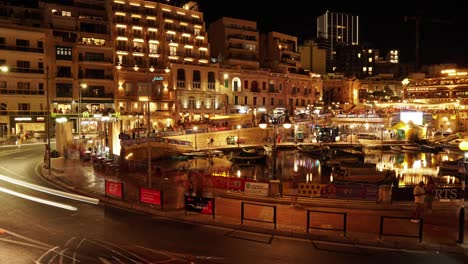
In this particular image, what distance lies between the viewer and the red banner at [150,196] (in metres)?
18.8

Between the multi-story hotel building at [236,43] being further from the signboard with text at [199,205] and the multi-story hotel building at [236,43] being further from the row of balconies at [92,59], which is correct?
the signboard with text at [199,205]

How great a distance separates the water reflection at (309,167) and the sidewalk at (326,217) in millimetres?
15642

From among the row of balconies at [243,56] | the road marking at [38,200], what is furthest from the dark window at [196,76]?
the road marking at [38,200]

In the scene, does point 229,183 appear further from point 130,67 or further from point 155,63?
point 155,63

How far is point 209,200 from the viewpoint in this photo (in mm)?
17469

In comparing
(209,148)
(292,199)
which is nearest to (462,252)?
(292,199)

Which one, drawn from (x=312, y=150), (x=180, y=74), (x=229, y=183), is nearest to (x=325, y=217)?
(x=229, y=183)

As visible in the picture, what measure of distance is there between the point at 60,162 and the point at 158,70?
39.7 meters

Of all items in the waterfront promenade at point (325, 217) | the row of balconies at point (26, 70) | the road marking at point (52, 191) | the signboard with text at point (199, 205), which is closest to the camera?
the waterfront promenade at point (325, 217)

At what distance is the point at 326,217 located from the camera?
682 inches

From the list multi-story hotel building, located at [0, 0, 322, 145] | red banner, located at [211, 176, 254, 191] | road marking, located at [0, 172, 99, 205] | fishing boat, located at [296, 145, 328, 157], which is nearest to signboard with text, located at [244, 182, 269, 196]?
red banner, located at [211, 176, 254, 191]

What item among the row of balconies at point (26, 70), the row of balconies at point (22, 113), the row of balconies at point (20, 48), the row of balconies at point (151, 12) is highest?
the row of balconies at point (151, 12)

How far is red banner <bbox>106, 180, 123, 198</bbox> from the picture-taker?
67.9 feet

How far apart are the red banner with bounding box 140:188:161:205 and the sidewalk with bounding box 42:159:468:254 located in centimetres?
33
